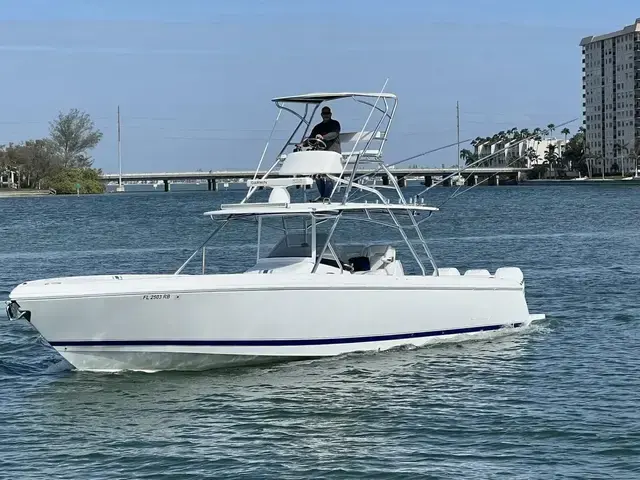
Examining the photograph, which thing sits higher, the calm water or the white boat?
the white boat

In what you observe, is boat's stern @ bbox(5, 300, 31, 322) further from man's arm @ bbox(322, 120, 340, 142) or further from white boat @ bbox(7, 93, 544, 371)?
man's arm @ bbox(322, 120, 340, 142)

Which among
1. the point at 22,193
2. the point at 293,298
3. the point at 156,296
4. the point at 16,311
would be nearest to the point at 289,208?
the point at 293,298

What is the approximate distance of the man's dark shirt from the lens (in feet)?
62.0

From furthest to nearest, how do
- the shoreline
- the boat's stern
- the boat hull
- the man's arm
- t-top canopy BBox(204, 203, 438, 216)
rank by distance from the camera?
the shoreline → the man's arm → t-top canopy BBox(204, 203, 438, 216) → the boat hull → the boat's stern

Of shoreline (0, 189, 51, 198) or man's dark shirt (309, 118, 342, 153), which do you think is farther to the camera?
shoreline (0, 189, 51, 198)

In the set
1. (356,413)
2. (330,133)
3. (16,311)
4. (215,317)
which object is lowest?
(356,413)

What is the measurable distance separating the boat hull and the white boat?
16 mm

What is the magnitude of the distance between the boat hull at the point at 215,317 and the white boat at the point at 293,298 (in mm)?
16

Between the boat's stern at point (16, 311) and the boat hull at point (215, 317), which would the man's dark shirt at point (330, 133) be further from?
the boat's stern at point (16, 311)

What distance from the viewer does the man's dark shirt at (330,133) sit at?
62.0 feet

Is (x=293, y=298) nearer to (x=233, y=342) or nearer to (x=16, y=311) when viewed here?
(x=233, y=342)

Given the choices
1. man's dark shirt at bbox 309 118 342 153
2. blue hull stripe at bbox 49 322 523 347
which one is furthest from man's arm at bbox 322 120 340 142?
blue hull stripe at bbox 49 322 523 347

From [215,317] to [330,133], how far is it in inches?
169

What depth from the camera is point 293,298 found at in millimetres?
16406
